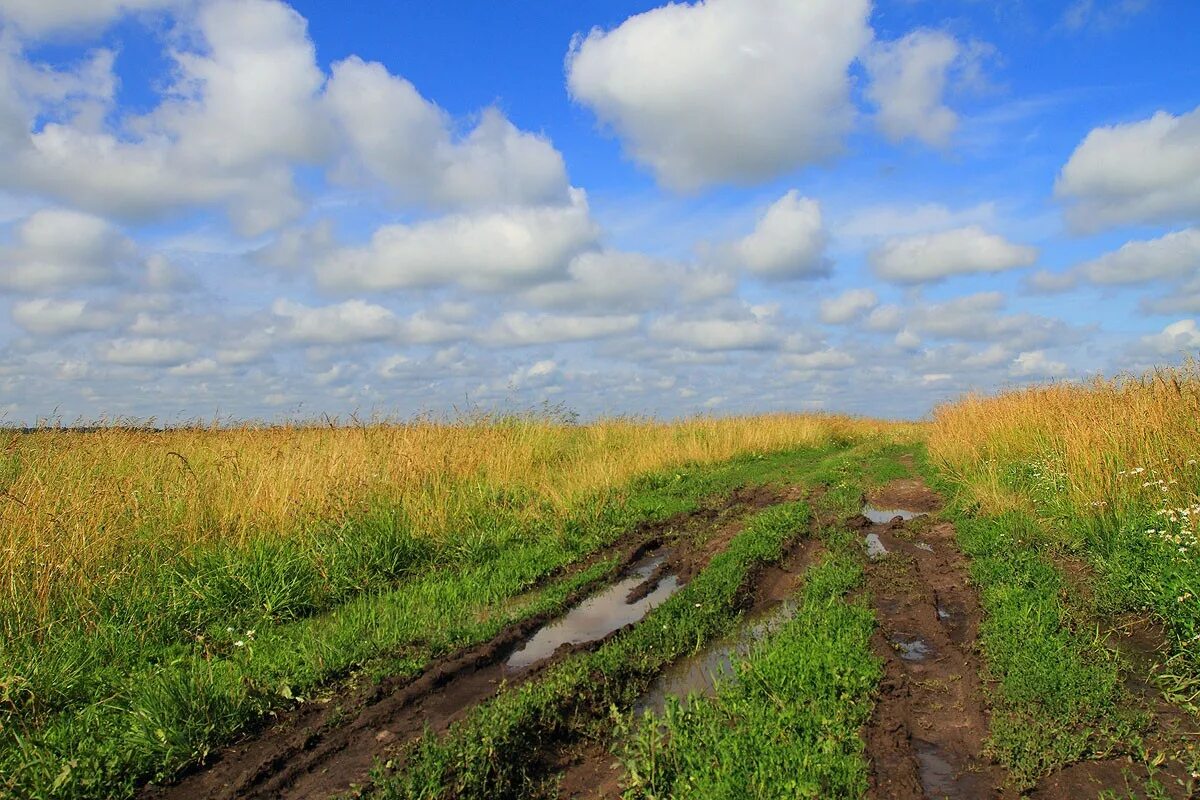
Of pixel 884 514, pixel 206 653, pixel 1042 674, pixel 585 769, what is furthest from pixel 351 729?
pixel 884 514

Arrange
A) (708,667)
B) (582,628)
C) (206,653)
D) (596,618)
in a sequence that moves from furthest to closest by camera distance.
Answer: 1. (596,618)
2. (582,628)
3. (206,653)
4. (708,667)

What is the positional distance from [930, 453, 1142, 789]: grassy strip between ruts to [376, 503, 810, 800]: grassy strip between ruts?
206 centimetres

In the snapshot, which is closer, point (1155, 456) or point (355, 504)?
point (1155, 456)

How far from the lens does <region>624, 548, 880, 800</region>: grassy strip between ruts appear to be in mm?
3471

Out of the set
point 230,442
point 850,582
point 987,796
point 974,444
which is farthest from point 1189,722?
point 230,442

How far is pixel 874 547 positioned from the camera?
8.64m

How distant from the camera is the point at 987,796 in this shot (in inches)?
139

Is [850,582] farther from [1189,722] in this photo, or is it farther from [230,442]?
[230,442]

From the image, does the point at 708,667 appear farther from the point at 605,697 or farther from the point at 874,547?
the point at 874,547

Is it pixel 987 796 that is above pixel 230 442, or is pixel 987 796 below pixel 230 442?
below

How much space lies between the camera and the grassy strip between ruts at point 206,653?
13.3 ft

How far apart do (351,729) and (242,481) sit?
4.96 meters

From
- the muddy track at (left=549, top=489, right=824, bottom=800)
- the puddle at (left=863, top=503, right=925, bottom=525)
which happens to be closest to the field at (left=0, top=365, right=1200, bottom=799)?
the muddy track at (left=549, top=489, right=824, bottom=800)

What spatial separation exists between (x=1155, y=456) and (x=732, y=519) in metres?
4.84
